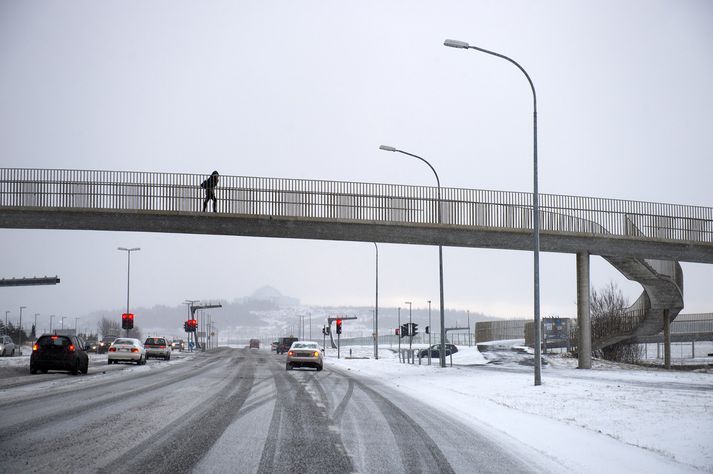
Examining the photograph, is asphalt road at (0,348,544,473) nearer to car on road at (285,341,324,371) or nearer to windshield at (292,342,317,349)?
car on road at (285,341,324,371)

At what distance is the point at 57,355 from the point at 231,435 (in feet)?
63.0

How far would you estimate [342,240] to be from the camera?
3416cm

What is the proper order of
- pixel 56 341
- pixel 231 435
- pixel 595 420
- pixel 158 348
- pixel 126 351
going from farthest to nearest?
1. pixel 158 348
2. pixel 126 351
3. pixel 56 341
4. pixel 595 420
5. pixel 231 435

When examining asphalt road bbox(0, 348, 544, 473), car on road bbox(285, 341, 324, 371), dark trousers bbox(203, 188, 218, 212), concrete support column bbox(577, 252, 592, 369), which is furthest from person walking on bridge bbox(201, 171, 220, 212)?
concrete support column bbox(577, 252, 592, 369)

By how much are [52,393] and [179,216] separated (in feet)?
51.3

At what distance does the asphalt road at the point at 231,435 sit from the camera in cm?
845

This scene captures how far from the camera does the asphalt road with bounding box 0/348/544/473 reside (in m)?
8.45

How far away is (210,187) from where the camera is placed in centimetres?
3303

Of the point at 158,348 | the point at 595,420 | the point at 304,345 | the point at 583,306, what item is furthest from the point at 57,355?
the point at 158,348

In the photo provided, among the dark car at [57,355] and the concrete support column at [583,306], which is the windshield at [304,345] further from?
the concrete support column at [583,306]

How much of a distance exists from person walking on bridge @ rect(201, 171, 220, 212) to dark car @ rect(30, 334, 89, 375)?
845 cm

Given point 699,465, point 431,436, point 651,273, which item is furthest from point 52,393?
point 651,273

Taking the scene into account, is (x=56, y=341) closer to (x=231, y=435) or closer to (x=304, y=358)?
(x=304, y=358)

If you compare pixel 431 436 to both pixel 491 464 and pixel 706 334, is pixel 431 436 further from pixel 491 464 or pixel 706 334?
pixel 706 334
